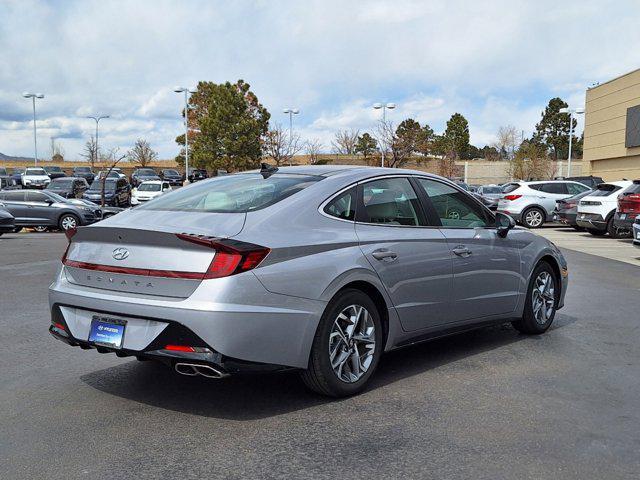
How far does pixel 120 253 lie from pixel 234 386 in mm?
1343

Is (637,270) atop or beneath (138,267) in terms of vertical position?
beneath

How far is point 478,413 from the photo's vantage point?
14.2 ft

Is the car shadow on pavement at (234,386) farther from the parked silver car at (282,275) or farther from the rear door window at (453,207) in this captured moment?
the rear door window at (453,207)

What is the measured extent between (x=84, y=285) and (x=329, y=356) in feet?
5.55

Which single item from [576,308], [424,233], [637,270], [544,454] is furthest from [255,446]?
[637,270]

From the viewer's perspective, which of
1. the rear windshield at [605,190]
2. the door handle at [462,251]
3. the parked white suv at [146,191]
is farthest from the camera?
the parked white suv at [146,191]

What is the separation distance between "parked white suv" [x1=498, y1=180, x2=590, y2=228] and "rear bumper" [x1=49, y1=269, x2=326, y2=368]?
20528 mm

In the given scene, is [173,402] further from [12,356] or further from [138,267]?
[12,356]

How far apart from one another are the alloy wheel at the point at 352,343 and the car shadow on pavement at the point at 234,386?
216 millimetres

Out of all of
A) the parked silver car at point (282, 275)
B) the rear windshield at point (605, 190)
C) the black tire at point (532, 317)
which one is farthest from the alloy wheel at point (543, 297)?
the rear windshield at point (605, 190)

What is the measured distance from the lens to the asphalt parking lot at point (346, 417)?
3.53m

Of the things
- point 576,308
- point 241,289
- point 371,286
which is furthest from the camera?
point 576,308

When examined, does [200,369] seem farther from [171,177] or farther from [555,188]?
[171,177]

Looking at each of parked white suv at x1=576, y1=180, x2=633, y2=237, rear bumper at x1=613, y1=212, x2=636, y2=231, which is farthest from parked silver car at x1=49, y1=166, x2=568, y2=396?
parked white suv at x1=576, y1=180, x2=633, y2=237
